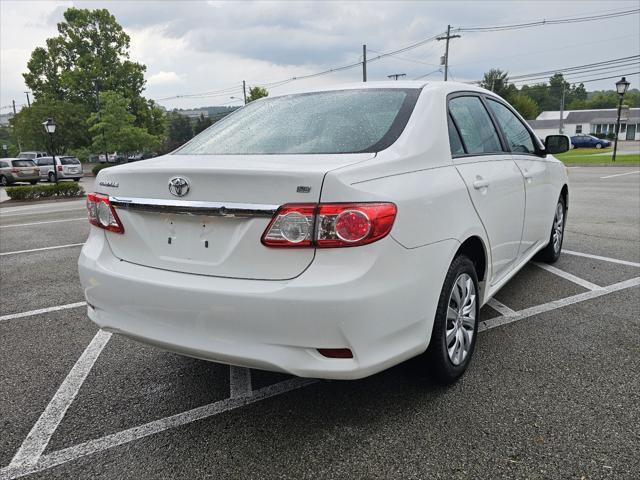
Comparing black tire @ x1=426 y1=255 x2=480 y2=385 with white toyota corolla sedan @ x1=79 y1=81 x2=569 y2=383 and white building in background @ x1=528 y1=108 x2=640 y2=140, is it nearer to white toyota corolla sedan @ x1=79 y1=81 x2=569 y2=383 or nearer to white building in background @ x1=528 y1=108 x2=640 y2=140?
white toyota corolla sedan @ x1=79 y1=81 x2=569 y2=383

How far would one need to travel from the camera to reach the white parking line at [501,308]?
12.7ft

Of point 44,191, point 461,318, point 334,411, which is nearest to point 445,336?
point 461,318

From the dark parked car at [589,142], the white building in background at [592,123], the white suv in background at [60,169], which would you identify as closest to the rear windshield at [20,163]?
the white suv in background at [60,169]

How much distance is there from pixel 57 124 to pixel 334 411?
51558mm

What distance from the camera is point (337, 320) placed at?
6.59 ft

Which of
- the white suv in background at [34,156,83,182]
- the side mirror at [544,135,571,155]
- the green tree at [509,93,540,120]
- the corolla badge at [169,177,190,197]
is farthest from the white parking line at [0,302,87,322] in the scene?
the green tree at [509,93,540,120]

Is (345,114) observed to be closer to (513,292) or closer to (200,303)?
(200,303)

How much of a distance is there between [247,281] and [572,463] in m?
1.56

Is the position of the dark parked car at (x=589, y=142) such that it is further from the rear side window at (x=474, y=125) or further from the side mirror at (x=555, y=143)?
the rear side window at (x=474, y=125)

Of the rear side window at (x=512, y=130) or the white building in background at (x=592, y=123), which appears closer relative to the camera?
the rear side window at (x=512, y=130)

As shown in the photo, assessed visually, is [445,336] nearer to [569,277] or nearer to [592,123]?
[569,277]

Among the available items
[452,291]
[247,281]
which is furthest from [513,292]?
[247,281]

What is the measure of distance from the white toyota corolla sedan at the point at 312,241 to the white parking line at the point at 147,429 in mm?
450

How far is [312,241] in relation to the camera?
6.68 feet
